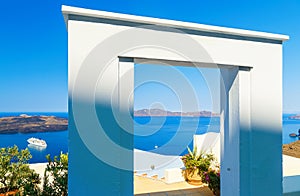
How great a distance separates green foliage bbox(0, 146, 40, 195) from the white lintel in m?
3.11

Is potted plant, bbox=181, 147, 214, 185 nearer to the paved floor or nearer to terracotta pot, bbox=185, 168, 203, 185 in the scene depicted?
terracotta pot, bbox=185, 168, 203, 185

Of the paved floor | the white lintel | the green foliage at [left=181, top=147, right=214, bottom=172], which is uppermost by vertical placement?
the white lintel

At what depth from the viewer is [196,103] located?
327 centimetres

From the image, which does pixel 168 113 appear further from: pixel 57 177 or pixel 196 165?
pixel 57 177

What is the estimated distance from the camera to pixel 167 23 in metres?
2.56

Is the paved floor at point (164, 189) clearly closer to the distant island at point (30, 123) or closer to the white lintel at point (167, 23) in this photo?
the white lintel at point (167, 23)

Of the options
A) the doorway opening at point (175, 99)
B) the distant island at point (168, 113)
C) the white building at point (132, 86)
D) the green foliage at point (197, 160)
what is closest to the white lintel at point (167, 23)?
the white building at point (132, 86)

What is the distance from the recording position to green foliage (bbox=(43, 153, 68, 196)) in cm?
375

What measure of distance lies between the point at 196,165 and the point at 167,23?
3789 mm

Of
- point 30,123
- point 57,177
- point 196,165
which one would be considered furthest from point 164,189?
point 30,123

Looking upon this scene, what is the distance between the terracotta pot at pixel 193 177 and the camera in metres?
5.12

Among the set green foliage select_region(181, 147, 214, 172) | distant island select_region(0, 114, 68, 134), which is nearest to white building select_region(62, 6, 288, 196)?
green foliage select_region(181, 147, 214, 172)

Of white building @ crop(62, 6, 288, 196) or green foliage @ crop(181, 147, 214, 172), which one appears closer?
white building @ crop(62, 6, 288, 196)

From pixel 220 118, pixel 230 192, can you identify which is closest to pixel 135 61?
pixel 220 118
